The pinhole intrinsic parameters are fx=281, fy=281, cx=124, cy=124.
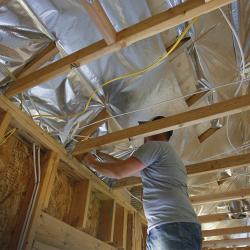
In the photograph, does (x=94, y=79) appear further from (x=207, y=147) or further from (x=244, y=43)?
(x=207, y=147)

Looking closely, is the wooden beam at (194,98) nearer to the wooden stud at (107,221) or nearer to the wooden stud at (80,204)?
the wooden stud at (80,204)

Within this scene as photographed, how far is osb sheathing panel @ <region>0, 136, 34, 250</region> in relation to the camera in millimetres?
1712

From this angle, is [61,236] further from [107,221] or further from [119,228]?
[119,228]

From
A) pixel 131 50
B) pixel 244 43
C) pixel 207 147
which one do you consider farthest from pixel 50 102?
pixel 207 147

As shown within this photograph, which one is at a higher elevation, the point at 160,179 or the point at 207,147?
the point at 207,147

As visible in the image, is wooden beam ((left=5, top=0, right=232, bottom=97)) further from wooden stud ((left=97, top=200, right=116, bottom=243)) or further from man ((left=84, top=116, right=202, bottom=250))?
wooden stud ((left=97, top=200, right=116, bottom=243))

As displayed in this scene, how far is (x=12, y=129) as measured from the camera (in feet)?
5.92

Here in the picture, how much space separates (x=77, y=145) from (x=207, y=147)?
137cm

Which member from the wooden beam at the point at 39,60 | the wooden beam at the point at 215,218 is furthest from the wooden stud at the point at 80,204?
the wooden beam at the point at 215,218

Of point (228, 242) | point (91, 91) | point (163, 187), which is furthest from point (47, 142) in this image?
point (228, 242)

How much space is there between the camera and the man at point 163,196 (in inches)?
55.1

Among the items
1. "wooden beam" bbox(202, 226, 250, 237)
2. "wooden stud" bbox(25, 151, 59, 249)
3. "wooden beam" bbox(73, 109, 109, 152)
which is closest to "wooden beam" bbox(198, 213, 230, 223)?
"wooden beam" bbox(202, 226, 250, 237)

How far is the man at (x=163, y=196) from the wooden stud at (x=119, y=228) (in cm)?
127

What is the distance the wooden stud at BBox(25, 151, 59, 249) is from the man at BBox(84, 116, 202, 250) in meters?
0.39
